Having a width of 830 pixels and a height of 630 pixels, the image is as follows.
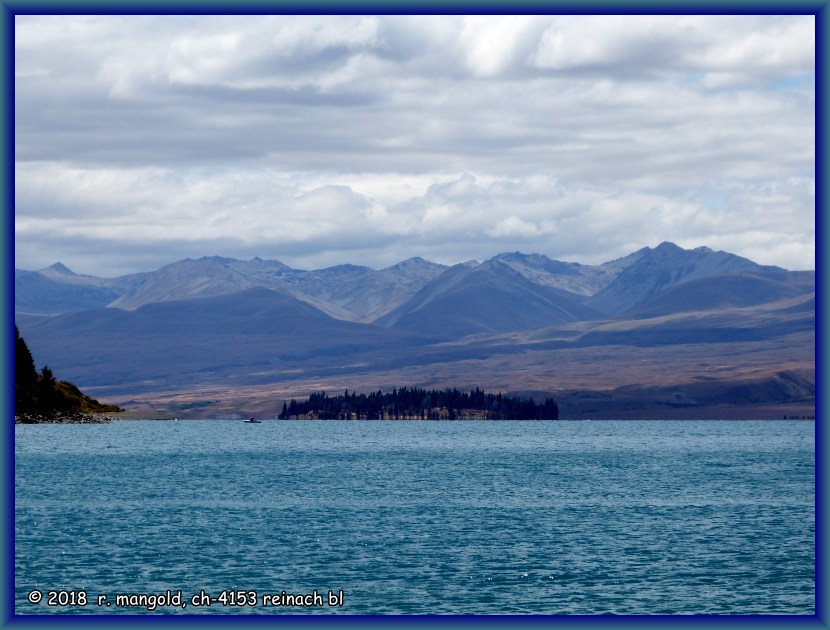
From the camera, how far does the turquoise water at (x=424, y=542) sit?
2440 inches

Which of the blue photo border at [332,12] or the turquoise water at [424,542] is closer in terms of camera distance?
the blue photo border at [332,12]

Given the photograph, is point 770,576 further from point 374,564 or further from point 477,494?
point 477,494

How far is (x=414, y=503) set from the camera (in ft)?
365

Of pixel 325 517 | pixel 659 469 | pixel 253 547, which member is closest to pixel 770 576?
pixel 253 547

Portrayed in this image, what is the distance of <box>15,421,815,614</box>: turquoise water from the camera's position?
203ft

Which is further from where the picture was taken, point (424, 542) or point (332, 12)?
point (424, 542)

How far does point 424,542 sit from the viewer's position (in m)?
82.4

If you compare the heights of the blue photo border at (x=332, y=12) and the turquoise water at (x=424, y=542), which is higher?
the blue photo border at (x=332, y=12)

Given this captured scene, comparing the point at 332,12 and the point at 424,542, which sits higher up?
the point at 332,12

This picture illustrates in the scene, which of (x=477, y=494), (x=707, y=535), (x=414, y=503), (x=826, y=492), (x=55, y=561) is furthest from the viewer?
(x=477, y=494)

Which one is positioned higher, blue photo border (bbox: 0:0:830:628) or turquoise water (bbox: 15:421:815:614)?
blue photo border (bbox: 0:0:830:628)

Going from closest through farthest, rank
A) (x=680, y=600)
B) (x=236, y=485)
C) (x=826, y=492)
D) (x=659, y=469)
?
(x=826, y=492), (x=680, y=600), (x=236, y=485), (x=659, y=469)

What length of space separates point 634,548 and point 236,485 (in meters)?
64.3

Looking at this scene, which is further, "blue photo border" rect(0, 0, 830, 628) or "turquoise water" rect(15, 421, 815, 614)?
"turquoise water" rect(15, 421, 815, 614)
